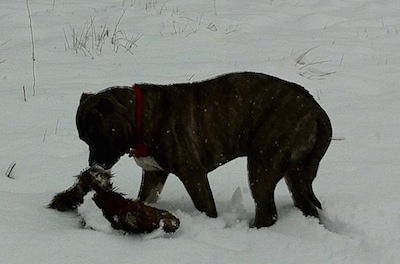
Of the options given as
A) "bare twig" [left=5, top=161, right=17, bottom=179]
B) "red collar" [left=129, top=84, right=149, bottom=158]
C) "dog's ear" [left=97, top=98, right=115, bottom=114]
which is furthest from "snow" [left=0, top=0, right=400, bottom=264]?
"dog's ear" [left=97, top=98, right=115, bottom=114]

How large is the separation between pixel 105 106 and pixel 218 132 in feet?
2.27

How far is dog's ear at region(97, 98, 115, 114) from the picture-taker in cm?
405

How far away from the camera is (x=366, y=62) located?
8.30 m

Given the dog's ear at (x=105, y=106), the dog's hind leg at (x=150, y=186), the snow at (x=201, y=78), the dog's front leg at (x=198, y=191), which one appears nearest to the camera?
the snow at (x=201, y=78)

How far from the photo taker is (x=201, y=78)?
7.27 metres

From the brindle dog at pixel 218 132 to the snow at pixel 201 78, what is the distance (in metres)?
0.20

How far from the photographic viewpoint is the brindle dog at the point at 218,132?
4.08 meters

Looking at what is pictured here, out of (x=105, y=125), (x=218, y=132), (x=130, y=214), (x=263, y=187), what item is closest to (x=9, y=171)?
(x=105, y=125)

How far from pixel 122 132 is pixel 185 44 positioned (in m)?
4.62

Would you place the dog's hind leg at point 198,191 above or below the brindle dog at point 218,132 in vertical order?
below

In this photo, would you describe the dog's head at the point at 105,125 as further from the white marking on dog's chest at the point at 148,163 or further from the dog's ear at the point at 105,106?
the white marking on dog's chest at the point at 148,163

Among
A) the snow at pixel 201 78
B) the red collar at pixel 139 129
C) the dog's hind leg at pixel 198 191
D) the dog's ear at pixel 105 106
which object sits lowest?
the snow at pixel 201 78

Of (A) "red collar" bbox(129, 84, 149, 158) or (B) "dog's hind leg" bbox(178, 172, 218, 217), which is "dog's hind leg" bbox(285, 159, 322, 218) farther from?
Answer: (A) "red collar" bbox(129, 84, 149, 158)

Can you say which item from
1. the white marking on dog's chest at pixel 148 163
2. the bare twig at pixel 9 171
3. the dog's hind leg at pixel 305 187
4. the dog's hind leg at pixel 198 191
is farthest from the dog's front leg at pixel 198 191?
the bare twig at pixel 9 171
